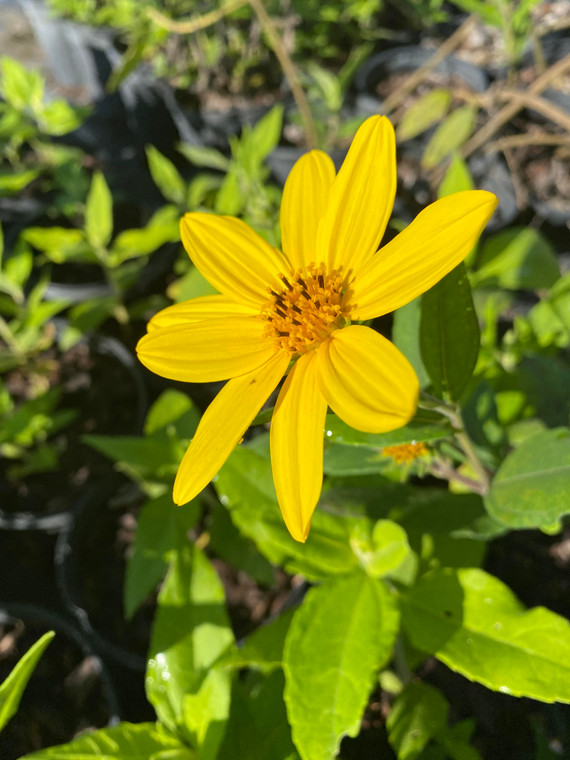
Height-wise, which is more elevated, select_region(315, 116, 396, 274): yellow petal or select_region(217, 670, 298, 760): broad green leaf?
select_region(315, 116, 396, 274): yellow petal

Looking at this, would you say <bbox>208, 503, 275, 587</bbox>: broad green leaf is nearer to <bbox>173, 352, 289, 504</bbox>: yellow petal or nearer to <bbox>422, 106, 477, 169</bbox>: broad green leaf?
<bbox>173, 352, 289, 504</bbox>: yellow petal

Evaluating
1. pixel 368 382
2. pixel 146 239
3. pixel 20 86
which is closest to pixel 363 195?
pixel 368 382

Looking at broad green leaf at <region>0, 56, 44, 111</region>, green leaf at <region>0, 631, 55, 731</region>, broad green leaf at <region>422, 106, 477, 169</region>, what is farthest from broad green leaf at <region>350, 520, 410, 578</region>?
broad green leaf at <region>0, 56, 44, 111</region>

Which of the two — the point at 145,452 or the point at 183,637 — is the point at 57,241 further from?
the point at 183,637

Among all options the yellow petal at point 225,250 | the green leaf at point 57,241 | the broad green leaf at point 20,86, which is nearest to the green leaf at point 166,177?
the green leaf at point 57,241

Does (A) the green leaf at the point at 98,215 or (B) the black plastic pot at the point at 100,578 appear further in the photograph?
(A) the green leaf at the point at 98,215

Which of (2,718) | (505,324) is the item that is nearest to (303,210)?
(2,718)

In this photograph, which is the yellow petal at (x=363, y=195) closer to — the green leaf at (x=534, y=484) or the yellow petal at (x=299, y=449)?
the yellow petal at (x=299, y=449)
